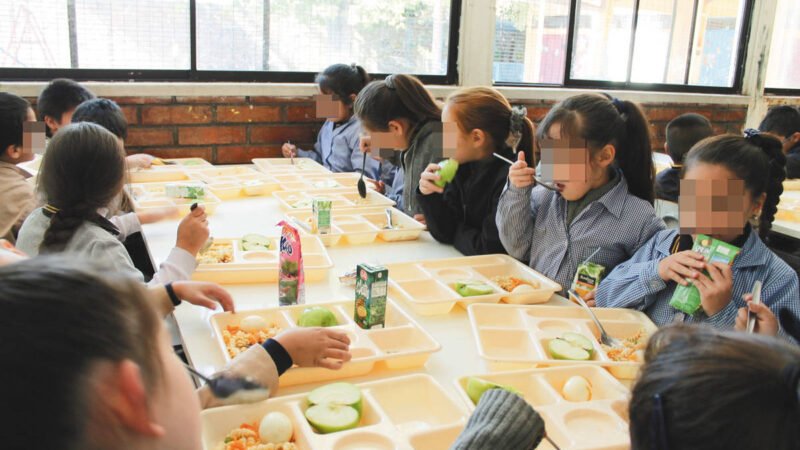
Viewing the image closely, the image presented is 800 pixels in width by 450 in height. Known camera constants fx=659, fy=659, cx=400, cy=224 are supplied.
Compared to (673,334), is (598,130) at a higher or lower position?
higher

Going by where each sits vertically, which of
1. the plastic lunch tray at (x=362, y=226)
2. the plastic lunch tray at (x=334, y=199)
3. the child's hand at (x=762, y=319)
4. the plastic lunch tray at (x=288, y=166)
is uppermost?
the child's hand at (x=762, y=319)

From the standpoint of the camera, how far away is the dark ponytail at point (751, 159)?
4.89 feet

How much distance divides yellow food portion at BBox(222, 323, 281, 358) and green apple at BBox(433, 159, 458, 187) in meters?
0.98

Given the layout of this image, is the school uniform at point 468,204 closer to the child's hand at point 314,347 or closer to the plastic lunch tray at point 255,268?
the plastic lunch tray at point 255,268

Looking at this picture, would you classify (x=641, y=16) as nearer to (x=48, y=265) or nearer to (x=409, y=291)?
(x=409, y=291)

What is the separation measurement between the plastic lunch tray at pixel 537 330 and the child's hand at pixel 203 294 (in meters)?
0.56

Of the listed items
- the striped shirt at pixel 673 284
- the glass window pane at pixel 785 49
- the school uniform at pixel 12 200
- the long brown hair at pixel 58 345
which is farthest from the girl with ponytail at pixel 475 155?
the glass window pane at pixel 785 49

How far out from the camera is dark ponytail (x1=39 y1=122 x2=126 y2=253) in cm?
160

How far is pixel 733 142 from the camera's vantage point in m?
1.51

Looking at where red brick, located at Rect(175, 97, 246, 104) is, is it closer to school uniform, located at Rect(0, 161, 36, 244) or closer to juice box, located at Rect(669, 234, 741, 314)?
school uniform, located at Rect(0, 161, 36, 244)

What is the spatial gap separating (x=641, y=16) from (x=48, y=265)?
15.7ft

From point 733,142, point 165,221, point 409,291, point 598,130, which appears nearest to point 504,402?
point 409,291

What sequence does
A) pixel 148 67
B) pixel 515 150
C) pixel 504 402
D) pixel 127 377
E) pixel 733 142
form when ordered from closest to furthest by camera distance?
1. pixel 127 377
2. pixel 504 402
3. pixel 733 142
4. pixel 515 150
5. pixel 148 67

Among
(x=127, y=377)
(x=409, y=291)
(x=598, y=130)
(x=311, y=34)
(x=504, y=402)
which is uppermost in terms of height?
(x=311, y=34)
